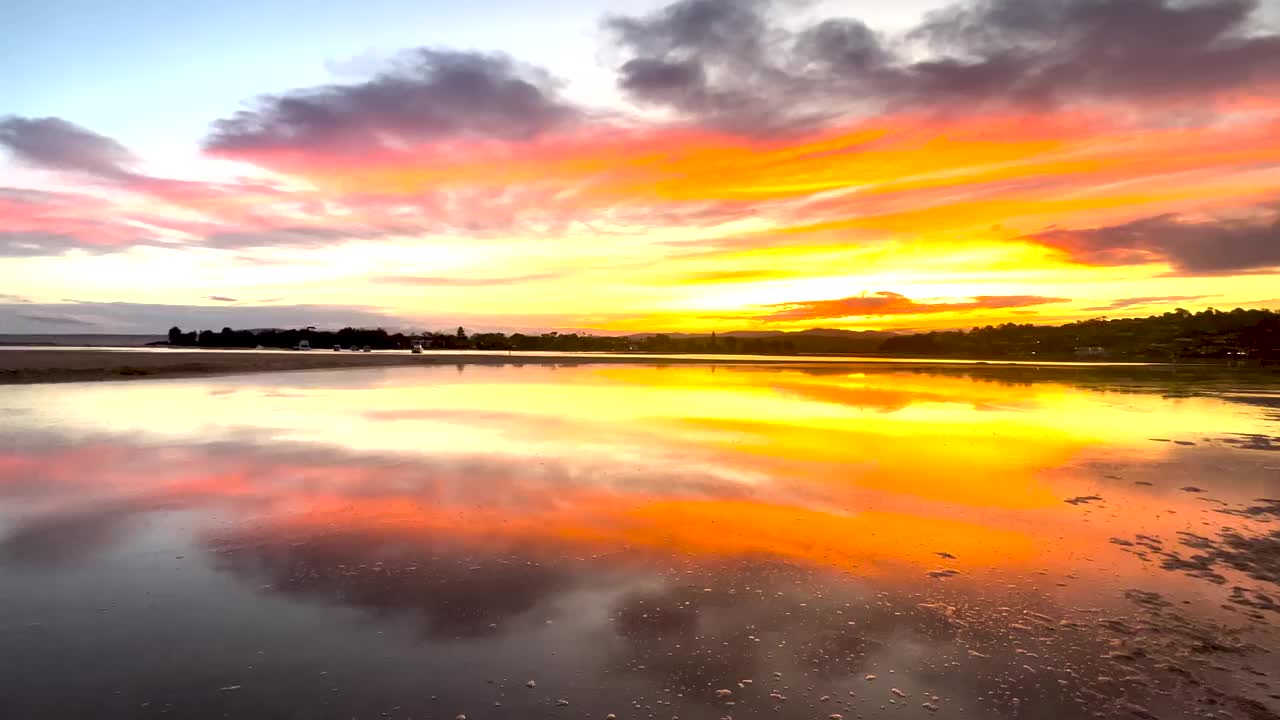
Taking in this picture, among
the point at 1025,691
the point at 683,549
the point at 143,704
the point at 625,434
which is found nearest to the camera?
the point at 143,704

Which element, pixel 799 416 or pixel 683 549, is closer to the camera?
pixel 683 549

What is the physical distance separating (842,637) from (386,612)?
5.56m

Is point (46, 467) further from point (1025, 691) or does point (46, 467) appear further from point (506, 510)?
point (1025, 691)

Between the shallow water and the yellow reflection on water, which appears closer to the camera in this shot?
the shallow water

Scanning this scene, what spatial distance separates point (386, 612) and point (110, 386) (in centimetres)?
4355

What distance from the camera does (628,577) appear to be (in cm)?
954

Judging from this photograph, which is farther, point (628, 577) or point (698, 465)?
point (698, 465)

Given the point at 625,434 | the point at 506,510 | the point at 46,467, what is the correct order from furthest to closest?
the point at 625,434 → the point at 46,467 → the point at 506,510

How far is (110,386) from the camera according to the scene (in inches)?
1588

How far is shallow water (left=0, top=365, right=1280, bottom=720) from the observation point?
6555 mm

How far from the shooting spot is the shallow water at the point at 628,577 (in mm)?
6555

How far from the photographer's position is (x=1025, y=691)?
6.60 m

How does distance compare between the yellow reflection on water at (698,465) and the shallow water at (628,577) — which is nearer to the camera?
the shallow water at (628,577)

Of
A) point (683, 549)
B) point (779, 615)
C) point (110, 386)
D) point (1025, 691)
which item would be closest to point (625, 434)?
point (683, 549)
